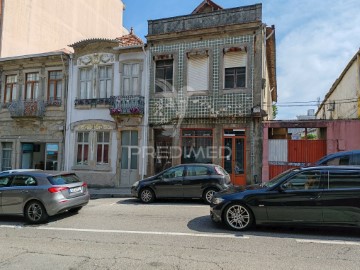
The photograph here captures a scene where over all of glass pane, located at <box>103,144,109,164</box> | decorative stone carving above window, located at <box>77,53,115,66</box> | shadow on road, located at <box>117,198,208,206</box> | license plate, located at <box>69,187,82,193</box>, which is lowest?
shadow on road, located at <box>117,198,208,206</box>

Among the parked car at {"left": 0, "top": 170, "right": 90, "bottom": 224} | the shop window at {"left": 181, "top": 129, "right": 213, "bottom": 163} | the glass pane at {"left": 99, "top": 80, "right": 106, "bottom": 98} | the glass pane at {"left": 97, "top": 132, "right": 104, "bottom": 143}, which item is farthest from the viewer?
the glass pane at {"left": 99, "top": 80, "right": 106, "bottom": 98}

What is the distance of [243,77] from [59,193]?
400 inches

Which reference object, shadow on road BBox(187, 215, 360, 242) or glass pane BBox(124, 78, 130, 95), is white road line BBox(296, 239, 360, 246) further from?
glass pane BBox(124, 78, 130, 95)

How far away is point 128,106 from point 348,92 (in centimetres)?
1351

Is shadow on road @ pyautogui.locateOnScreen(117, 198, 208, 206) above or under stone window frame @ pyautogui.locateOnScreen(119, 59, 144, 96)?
under

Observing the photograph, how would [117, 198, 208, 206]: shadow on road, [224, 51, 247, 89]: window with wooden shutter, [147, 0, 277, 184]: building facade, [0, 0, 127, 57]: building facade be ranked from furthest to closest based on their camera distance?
[0, 0, 127, 57]: building facade → [224, 51, 247, 89]: window with wooden shutter → [147, 0, 277, 184]: building facade → [117, 198, 208, 206]: shadow on road

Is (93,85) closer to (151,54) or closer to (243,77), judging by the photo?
(151,54)

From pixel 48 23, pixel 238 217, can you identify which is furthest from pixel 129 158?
pixel 48 23

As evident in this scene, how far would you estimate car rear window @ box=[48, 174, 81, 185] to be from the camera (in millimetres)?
8219

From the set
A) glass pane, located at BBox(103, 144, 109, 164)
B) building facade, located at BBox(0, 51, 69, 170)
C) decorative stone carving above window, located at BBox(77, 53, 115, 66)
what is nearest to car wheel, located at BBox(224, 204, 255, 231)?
glass pane, located at BBox(103, 144, 109, 164)

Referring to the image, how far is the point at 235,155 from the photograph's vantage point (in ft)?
46.6

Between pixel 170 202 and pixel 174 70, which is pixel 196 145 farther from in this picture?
pixel 170 202

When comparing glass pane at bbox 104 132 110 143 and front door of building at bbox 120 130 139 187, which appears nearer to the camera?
front door of building at bbox 120 130 139 187

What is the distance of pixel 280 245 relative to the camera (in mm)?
5633
